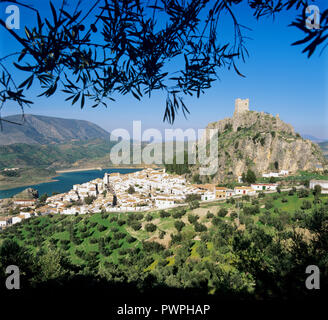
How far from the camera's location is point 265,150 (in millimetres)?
43062

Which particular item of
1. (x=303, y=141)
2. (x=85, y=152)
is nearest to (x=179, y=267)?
(x=303, y=141)

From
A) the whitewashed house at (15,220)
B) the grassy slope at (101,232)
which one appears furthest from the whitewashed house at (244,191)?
the whitewashed house at (15,220)

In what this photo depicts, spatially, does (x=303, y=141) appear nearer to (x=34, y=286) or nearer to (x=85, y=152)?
(x=34, y=286)

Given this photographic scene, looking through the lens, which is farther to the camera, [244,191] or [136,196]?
[136,196]

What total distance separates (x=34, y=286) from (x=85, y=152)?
5747 inches

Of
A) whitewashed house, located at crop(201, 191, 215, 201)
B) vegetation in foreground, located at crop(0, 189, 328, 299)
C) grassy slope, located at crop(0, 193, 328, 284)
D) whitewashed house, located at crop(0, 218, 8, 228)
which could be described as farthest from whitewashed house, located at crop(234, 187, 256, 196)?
whitewashed house, located at crop(0, 218, 8, 228)

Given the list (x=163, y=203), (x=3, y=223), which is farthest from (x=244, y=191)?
(x=3, y=223)

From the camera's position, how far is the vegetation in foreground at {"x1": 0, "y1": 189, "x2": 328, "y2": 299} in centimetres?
484

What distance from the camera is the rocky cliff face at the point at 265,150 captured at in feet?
133

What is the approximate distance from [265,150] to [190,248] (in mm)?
34226

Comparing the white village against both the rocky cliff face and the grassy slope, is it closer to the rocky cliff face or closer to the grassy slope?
the grassy slope

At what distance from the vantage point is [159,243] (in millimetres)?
17312

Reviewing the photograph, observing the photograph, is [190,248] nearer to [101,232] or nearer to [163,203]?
[101,232]

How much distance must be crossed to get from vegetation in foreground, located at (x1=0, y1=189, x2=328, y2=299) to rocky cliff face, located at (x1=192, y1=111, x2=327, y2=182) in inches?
761
